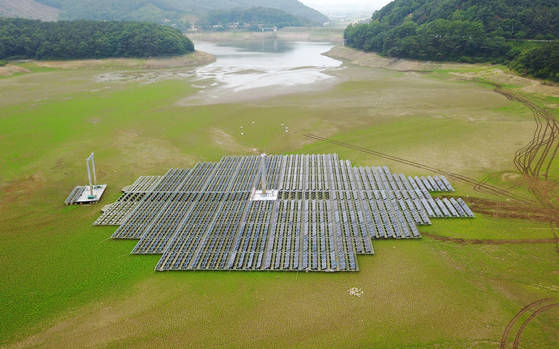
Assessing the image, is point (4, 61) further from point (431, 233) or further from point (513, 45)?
point (513, 45)

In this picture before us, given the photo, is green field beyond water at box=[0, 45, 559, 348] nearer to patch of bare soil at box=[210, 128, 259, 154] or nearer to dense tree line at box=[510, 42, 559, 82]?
patch of bare soil at box=[210, 128, 259, 154]

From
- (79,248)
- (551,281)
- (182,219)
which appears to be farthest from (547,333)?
(79,248)

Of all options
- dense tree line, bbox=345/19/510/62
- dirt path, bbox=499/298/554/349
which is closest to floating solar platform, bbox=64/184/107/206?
dirt path, bbox=499/298/554/349

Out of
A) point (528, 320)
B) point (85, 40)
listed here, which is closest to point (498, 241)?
point (528, 320)

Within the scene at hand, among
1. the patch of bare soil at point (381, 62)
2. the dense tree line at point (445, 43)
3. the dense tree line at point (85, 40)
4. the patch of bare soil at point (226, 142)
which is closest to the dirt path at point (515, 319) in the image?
the patch of bare soil at point (226, 142)

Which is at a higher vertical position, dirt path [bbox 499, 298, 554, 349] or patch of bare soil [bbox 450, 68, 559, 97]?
patch of bare soil [bbox 450, 68, 559, 97]
